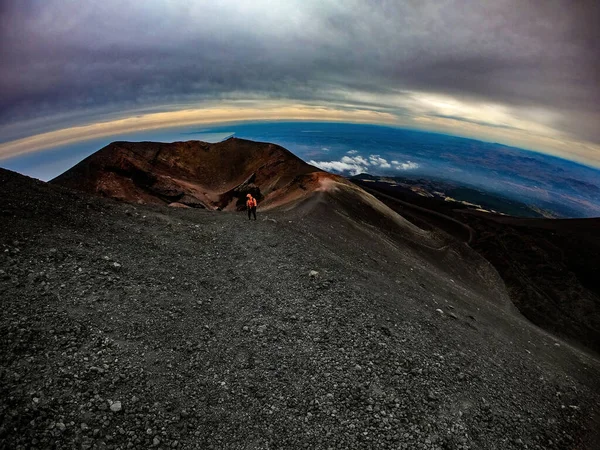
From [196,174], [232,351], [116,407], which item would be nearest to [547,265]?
[232,351]

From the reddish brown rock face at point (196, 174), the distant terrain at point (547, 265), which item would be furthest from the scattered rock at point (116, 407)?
the distant terrain at point (547, 265)

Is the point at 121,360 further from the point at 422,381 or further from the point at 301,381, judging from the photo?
the point at 422,381

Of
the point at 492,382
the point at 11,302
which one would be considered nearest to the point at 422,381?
the point at 492,382

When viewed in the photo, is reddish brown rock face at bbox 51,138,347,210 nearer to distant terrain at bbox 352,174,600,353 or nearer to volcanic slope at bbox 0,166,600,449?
volcanic slope at bbox 0,166,600,449

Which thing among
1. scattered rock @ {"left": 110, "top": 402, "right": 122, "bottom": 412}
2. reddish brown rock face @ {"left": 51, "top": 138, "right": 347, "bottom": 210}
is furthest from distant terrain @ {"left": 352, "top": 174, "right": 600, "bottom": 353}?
scattered rock @ {"left": 110, "top": 402, "right": 122, "bottom": 412}

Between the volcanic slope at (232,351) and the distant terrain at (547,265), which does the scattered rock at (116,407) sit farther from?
the distant terrain at (547,265)
